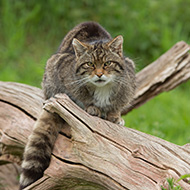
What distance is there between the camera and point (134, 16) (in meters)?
7.98

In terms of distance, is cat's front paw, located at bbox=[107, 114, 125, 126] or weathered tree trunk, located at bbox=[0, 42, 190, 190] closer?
weathered tree trunk, located at bbox=[0, 42, 190, 190]

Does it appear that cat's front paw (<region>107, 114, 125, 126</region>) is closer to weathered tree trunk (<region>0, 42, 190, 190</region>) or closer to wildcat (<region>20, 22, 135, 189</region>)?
wildcat (<region>20, 22, 135, 189</region>)

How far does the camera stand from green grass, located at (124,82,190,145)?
18.5 ft

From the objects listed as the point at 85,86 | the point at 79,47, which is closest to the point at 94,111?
the point at 85,86

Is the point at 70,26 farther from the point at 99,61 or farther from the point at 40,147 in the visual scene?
the point at 40,147

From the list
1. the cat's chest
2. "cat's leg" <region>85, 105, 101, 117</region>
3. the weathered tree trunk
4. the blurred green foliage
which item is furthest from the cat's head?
the blurred green foliage

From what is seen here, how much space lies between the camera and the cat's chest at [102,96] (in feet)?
13.2

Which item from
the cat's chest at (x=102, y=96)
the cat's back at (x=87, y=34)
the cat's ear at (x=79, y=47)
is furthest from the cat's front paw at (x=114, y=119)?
the cat's back at (x=87, y=34)

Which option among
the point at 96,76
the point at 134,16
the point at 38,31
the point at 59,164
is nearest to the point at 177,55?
the point at 96,76

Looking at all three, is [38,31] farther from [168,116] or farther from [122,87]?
[122,87]

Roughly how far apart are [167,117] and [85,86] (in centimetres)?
292

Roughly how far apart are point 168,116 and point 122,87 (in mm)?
2736

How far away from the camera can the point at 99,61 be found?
388cm

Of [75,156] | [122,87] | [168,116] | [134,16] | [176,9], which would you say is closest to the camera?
[75,156]
